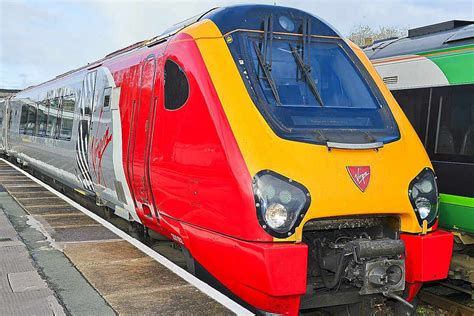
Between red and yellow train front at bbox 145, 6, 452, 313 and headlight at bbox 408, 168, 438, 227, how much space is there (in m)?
0.01

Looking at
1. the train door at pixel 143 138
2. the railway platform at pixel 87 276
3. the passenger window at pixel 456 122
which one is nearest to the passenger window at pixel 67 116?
the railway platform at pixel 87 276

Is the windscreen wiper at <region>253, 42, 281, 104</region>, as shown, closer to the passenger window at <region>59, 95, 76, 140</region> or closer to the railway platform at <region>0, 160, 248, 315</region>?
the railway platform at <region>0, 160, 248, 315</region>

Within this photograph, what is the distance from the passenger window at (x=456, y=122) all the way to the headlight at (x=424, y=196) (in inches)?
67.0

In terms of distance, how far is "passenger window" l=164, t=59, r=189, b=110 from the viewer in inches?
188

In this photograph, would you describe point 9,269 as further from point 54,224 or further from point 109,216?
point 109,216

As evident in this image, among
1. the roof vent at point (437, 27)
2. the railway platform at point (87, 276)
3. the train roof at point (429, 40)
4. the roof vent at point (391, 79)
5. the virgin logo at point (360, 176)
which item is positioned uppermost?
the roof vent at point (437, 27)

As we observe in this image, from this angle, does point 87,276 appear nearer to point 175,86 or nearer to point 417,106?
point 175,86

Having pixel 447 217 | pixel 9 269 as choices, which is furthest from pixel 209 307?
pixel 447 217

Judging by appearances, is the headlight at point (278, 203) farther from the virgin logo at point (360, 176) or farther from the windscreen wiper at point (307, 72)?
the windscreen wiper at point (307, 72)

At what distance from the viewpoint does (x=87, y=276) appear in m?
5.01

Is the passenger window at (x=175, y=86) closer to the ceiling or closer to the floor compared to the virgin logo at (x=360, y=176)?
closer to the ceiling

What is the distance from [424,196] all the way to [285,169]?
132 centimetres

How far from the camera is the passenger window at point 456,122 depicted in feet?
19.6

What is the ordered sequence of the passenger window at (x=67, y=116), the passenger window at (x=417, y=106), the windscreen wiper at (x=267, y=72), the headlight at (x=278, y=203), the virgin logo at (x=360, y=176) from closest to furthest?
the headlight at (x=278, y=203) → the virgin logo at (x=360, y=176) → the windscreen wiper at (x=267, y=72) → the passenger window at (x=417, y=106) → the passenger window at (x=67, y=116)
